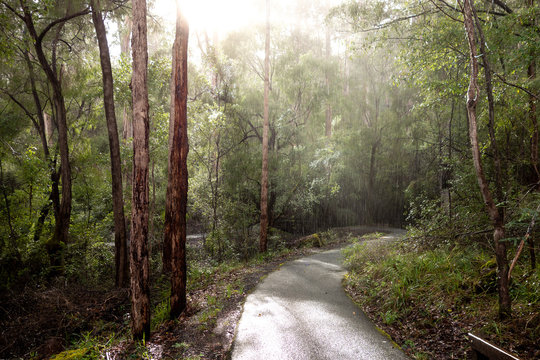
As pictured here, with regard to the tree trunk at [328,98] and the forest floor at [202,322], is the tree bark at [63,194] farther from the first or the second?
the tree trunk at [328,98]

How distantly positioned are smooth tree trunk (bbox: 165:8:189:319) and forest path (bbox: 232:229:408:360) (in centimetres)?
147

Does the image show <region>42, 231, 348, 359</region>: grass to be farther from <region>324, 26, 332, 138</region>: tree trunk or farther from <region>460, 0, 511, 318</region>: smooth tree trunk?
<region>324, 26, 332, 138</region>: tree trunk

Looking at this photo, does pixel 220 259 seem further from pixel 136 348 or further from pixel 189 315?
pixel 136 348

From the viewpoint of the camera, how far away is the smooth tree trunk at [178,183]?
18.6 feet

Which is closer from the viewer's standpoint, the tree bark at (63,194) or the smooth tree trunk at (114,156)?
the smooth tree trunk at (114,156)

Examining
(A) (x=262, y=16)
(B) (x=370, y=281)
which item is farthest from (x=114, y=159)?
(A) (x=262, y=16)

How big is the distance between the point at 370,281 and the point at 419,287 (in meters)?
1.51

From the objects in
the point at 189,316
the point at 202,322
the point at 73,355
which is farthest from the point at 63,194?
the point at 202,322

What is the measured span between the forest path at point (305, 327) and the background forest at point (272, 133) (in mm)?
1995

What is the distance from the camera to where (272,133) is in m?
15.5

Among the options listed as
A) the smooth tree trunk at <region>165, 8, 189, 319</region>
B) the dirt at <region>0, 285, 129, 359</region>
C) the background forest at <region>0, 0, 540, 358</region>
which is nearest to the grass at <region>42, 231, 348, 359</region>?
the dirt at <region>0, 285, 129, 359</region>

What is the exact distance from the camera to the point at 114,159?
8531mm

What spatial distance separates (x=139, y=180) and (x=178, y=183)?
3.18ft

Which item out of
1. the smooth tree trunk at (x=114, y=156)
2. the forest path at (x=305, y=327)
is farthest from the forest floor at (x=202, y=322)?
the smooth tree trunk at (x=114, y=156)
